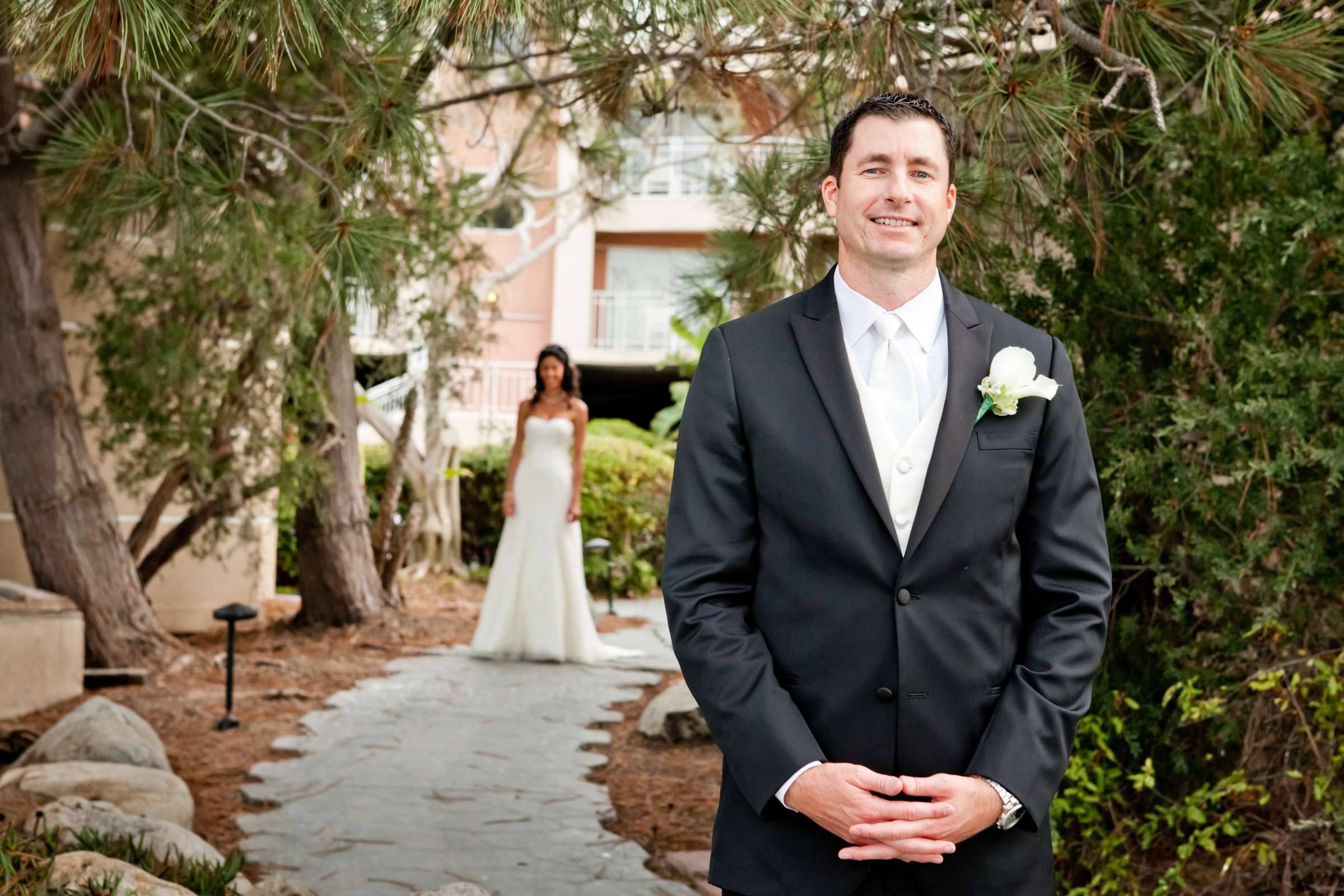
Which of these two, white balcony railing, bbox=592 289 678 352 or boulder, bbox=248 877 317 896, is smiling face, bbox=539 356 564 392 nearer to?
boulder, bbox=248 877 317 896

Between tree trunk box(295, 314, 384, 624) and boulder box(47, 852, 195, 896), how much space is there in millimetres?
6052

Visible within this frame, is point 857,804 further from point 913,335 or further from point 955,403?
point 913,335

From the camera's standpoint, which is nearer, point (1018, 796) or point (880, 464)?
point (1018, 796)

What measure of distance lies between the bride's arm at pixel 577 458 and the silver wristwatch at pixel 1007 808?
24.0 feet

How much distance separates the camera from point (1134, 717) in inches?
154

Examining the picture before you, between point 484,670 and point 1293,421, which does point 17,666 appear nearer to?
point 484,670

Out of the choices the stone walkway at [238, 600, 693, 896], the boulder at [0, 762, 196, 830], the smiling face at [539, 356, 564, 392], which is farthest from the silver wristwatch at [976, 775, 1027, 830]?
the smiling face at [539, 356, 564, 392]

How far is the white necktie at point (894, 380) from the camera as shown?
219cm

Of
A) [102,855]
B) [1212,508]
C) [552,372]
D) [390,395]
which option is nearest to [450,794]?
[102,855]

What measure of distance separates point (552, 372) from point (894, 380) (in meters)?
7.40

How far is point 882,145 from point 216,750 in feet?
16.6

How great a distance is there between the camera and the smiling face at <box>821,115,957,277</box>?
2129 millimetres

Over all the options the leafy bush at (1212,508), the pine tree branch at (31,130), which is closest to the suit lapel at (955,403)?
the leafy bush at (1212,508)

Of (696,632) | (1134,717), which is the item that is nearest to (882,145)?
(696,632)
